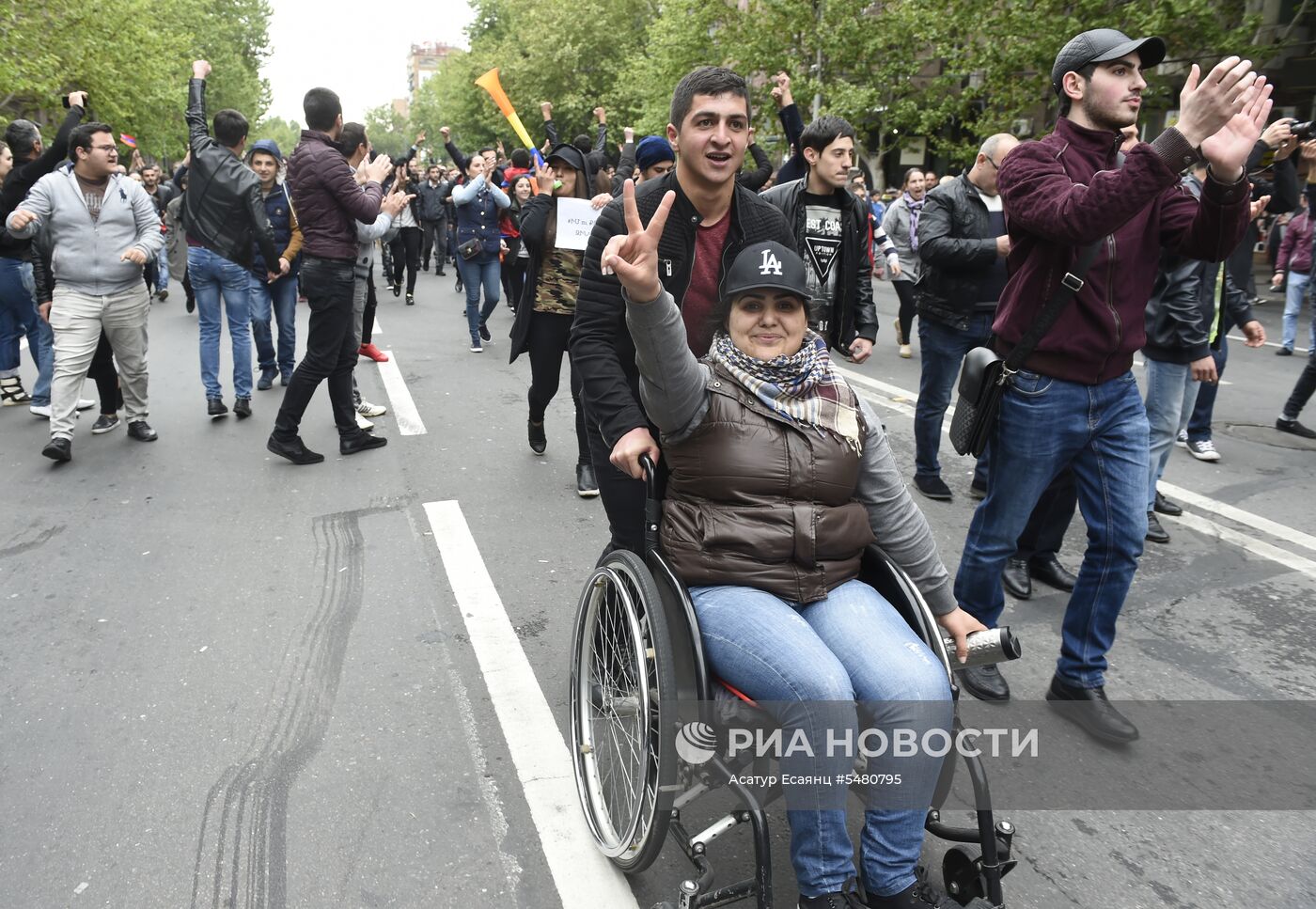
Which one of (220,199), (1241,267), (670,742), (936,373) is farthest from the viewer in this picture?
(220,199)

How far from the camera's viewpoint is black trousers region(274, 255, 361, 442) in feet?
20.3

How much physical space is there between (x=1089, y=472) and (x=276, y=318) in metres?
7.10

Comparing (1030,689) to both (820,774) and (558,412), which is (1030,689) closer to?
(820,774)

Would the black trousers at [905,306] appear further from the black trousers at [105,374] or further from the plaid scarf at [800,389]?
the plaid scarf at [800,389]

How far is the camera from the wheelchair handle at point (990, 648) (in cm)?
241

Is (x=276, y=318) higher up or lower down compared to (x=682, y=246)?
lower down

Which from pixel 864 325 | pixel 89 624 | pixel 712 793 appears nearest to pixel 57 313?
pixel 89 624

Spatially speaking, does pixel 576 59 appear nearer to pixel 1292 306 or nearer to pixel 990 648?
pixel 1292 306

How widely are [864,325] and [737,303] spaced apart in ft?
8.67

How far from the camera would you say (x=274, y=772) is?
304cm

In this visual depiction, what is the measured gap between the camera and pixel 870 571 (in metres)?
2.72

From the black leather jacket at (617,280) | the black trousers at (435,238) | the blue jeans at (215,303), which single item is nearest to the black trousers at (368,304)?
the blue jeans at (215,303)

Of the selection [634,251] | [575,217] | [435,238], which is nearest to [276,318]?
[575,217]

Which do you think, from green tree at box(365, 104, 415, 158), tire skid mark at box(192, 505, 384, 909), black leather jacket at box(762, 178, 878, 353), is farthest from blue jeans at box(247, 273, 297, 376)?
green tree at box(365, 104, 415, 158)
